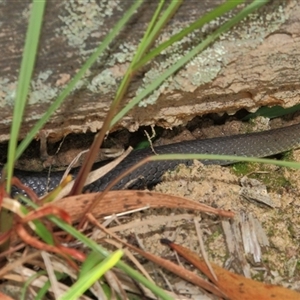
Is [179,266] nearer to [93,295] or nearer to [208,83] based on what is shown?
[93,295]

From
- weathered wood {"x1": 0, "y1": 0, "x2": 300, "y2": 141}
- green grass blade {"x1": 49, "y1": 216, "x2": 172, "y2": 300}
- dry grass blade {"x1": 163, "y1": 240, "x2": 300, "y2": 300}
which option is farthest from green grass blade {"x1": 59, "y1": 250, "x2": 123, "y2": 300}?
weathered wood {"x1": 0, "y1": 0, "x2": 300, "y2": 141}

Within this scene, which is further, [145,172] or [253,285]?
[145,172]

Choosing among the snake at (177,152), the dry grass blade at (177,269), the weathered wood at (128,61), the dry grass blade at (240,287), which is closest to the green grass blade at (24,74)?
the weathered wood at (128,61)

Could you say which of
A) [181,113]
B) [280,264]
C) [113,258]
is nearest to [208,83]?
[181,113]

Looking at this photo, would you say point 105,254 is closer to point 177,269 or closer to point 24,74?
point 177,269

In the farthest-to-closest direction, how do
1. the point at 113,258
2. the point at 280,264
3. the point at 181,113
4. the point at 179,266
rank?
the point at 181,113 → the point at 280,264 → the point at 179,266 → the point at 113,258

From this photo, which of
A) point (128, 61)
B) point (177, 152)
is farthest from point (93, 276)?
point (177, 152)
